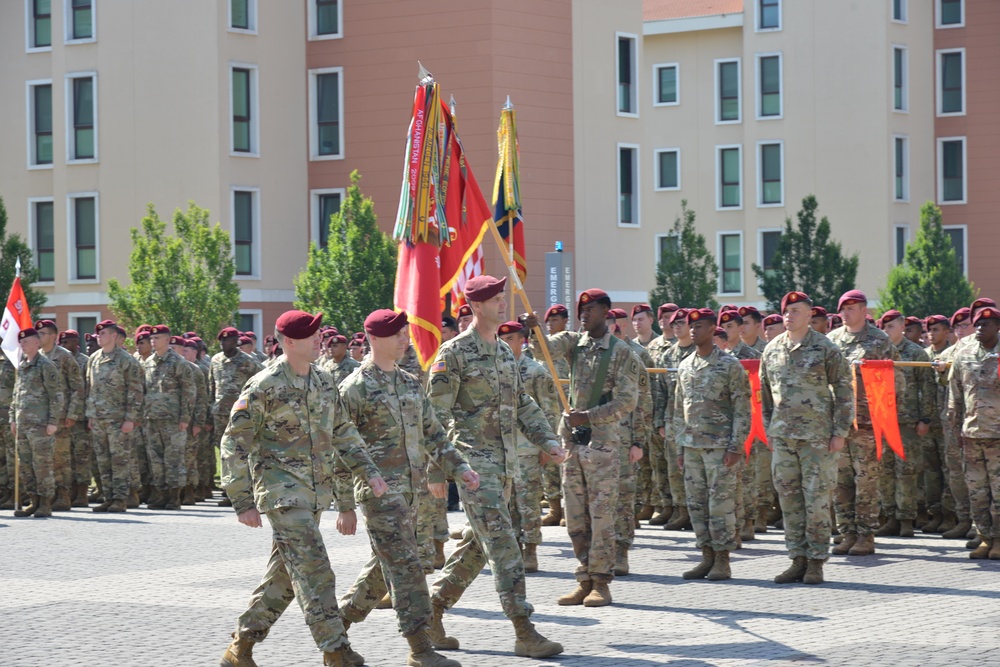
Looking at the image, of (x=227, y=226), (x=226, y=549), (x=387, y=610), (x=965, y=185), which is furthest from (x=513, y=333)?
(x=965, y=185)

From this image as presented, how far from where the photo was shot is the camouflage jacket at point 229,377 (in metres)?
21.6

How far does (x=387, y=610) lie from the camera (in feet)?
40.2

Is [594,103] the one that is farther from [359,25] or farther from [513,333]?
[513,333]

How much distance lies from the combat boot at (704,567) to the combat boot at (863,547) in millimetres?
2129

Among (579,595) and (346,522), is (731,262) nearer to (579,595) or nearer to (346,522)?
(579,595)

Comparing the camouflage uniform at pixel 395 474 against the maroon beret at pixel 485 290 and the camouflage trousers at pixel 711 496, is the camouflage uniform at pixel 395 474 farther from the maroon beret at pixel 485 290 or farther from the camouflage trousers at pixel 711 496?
the camouflage trousers at pixel 711 496

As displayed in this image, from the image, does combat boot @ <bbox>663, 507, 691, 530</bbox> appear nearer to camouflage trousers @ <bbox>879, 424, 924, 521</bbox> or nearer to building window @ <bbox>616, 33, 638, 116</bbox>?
camouflage trousers @ <bbox>879, 424, 924, 521</bbox>

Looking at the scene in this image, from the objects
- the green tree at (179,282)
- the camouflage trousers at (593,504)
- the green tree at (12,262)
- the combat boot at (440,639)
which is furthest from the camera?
the green tree at (12,262)

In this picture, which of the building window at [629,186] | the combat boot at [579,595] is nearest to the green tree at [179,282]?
the building window at [629,186]

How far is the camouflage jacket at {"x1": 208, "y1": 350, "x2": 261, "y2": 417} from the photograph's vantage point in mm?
21625

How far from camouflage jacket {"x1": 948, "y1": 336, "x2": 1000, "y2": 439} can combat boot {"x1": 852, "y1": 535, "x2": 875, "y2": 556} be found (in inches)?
53.2

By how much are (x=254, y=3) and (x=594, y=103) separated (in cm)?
963

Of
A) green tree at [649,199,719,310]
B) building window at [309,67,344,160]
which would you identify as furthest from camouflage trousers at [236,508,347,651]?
green tree at [649,199,719,310]

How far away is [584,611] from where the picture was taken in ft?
39.1
